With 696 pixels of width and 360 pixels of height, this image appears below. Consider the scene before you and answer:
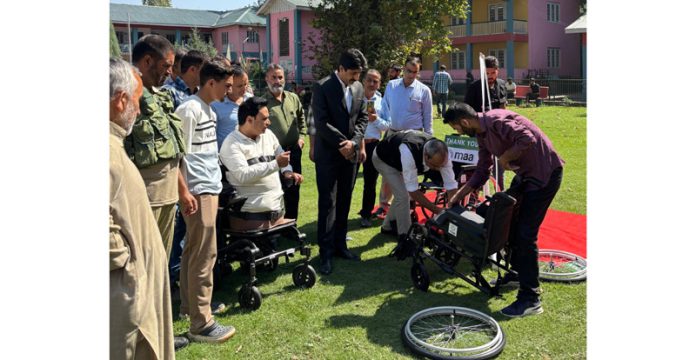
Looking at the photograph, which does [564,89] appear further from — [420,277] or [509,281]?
[420,277]

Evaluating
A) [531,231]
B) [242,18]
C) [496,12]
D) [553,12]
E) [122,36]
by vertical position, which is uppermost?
[242,18]

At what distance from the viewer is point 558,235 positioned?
6688 mm

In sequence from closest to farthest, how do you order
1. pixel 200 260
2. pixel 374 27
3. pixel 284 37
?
pixel 200 260
pixel 374 27
pixel 284 37

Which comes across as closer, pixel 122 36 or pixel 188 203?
pixel 188 203

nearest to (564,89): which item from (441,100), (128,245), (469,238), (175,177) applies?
(441,100)

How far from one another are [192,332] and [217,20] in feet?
159

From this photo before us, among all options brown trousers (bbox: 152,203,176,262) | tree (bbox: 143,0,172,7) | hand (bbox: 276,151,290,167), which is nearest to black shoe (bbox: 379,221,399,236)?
hand (bbox: 276,151,290,167)

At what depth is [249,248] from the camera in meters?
4.89

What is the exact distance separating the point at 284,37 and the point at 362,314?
33.8 meters

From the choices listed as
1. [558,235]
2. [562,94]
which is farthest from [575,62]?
[558,235]

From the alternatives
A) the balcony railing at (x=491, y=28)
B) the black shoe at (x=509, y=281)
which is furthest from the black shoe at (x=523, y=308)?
the balcony railing at (x=491, y=28)

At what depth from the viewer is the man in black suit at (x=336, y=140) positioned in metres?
5.67

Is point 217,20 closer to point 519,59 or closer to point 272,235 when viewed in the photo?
point 519,59

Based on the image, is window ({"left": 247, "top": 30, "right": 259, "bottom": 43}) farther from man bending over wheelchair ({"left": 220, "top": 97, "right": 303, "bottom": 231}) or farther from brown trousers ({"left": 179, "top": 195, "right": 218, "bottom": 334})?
brown trousers ({"left": 179, "top": 195, "right": 218, "bottom": 334})
